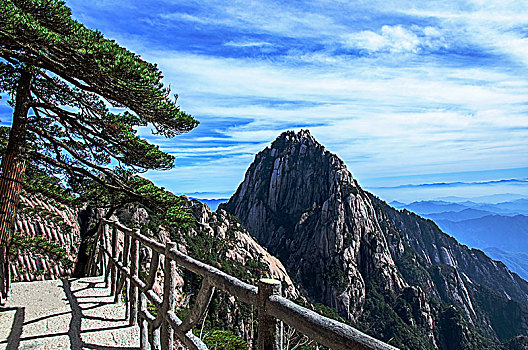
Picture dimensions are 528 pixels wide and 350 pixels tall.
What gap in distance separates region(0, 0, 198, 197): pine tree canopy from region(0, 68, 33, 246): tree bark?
0.18 metres

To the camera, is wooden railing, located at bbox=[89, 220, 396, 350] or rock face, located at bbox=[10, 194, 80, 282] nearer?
wooden railing, located at bbox=[89, 220, 396, 350]

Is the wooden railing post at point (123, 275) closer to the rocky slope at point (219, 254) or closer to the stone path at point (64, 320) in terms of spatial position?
the stone path at point (64, 320)

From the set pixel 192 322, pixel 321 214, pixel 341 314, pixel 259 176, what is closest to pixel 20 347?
pixel 192 322

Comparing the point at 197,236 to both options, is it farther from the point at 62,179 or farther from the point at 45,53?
the point at 45,53

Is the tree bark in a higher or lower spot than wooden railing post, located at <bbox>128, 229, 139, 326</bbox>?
higher

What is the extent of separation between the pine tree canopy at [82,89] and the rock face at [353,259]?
6989cm

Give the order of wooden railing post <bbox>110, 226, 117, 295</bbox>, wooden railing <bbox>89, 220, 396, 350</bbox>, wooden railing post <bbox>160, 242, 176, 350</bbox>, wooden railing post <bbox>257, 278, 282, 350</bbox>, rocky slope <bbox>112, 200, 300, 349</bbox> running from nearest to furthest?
1. wooden railing <bbox>89, 220, 396, 350</bbox>
2. wooden railing post <bbox>257, 278, 282, 350</bbox>
3. wooden railing post <bbox>160, 242, 176, 350</bbox>
4. wooden railing post <bbox>110, 226, 117, 295</bbox>
5. rocky slope <bbox>112, 200, 300, 349</bbox>

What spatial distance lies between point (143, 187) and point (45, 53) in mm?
3500

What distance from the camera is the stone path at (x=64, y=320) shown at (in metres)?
4.65

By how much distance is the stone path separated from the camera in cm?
465

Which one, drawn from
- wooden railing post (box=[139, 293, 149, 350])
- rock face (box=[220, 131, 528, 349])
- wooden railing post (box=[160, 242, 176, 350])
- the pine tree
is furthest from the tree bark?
rock face (box=[220, 131, 528, 349])

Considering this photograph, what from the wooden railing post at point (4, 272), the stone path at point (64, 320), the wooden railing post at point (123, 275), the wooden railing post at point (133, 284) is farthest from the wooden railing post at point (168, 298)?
the wooden railing post at point (4, 272)

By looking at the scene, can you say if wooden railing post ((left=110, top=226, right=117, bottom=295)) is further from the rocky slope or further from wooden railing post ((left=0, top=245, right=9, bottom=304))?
the rocky slope

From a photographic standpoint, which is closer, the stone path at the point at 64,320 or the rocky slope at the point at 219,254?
the stone path at the point at 64,320
